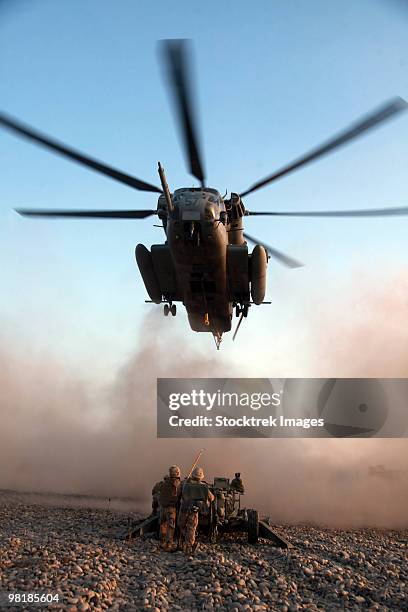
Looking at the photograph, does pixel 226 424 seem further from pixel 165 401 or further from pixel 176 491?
pixel 176 491

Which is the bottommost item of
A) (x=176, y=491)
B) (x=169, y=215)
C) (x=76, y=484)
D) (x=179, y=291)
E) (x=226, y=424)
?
(x=76, y=484)

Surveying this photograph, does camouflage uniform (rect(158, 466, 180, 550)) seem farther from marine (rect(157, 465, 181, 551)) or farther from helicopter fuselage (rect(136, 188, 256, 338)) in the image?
helicopter fuselage (rect(136, 188, 256, 338))

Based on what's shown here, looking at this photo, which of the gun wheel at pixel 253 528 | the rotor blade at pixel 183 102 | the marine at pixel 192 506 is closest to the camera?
the rotor blade at pixel 183 102

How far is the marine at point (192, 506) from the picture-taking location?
9352 millimetres

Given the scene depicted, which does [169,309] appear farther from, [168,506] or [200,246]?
[168,506]

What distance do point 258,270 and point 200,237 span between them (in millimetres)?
1914

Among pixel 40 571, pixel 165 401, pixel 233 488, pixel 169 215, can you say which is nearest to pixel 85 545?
pixel 40 571

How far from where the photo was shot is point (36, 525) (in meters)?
10.7

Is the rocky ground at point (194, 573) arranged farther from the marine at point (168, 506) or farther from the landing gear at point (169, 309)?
the landing gear at point (169, 309)

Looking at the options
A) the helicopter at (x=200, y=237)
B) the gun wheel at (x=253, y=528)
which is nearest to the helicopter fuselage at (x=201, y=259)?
the helicopter at (x=200, y=237)

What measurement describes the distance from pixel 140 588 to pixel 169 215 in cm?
651

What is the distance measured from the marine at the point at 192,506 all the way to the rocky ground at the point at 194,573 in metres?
0.34

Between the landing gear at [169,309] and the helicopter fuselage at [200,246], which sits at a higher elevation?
the helicopter fuselage at [200,246]

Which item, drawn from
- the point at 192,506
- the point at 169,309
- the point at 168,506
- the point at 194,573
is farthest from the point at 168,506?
the point at 169,309
